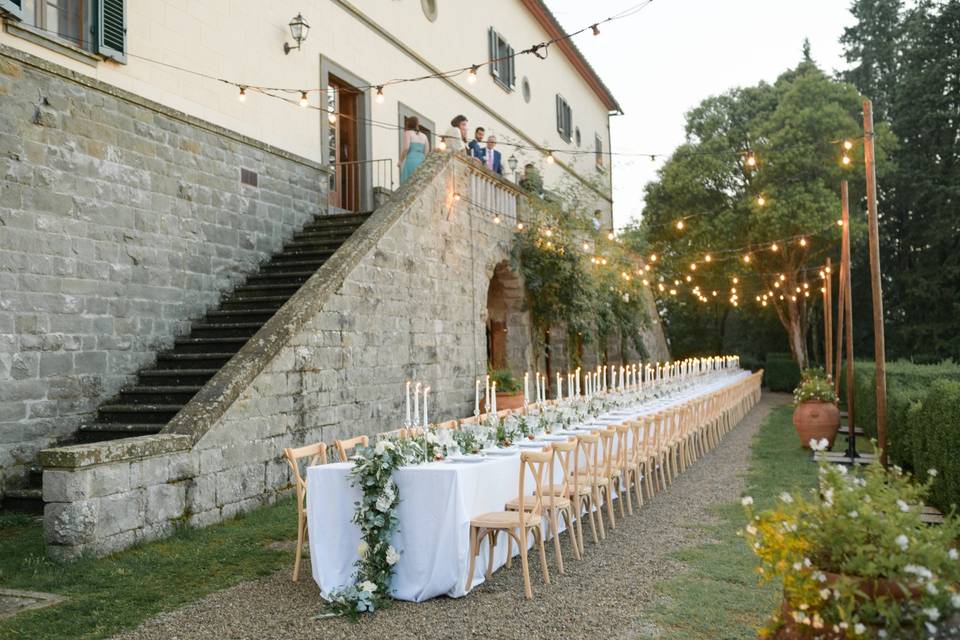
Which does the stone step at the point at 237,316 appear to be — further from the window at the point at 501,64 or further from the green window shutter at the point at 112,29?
the window at the point at 501,64

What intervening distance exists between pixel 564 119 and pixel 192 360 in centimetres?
1831

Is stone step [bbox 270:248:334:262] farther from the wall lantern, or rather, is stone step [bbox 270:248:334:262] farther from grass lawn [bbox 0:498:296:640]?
grass lawn [bbox 0:498:296:640]

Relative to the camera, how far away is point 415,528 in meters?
4.99

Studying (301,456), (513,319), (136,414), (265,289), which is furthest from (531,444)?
Result: (513,319)

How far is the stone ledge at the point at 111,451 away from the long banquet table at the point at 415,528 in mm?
1493

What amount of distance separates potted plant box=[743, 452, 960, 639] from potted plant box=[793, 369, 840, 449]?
29.1ft

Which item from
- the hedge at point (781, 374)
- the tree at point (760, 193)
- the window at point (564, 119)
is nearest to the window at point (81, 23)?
the tree at point (760, 193)

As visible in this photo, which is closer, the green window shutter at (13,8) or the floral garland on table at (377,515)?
the floral garland on table at (377,515)

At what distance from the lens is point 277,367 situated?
769 cm

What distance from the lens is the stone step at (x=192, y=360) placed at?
862 cm

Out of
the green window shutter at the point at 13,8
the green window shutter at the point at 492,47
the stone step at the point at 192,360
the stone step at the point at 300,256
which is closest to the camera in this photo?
the green window shutter at the point at 13,8

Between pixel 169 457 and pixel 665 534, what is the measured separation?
3.89 metres

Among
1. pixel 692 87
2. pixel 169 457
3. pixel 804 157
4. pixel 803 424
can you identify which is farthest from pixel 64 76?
pixel 692 87

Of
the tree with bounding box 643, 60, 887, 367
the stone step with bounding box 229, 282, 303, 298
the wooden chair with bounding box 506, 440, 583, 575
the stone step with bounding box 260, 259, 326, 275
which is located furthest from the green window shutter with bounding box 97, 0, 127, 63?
the tree with bounding box 643, 60, 887, 367
